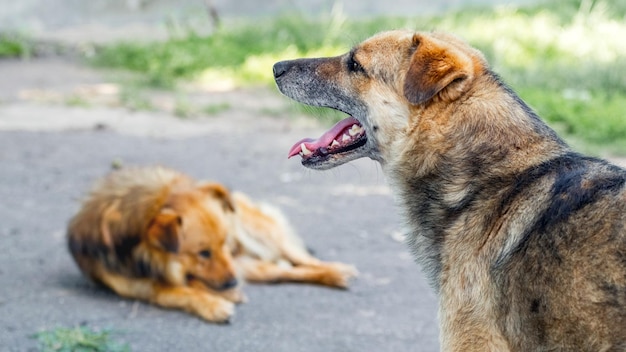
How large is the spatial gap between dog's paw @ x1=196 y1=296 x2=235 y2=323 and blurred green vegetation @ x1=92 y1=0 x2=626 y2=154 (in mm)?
5034

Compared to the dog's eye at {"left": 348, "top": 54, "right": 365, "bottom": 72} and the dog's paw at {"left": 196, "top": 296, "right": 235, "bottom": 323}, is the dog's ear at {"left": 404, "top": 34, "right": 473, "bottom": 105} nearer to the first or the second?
the dog's eye at {"left": 348, "top": 54, "right": 365, "bottom": 72}

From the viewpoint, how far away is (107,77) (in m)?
13.1

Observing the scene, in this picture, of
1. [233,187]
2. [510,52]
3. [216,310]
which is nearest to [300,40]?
[510,52]

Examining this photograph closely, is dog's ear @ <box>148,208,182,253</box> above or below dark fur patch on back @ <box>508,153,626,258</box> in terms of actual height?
below

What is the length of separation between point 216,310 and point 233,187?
298 centimetres

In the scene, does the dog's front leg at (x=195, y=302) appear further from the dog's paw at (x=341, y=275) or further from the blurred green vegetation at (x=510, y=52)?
the blurred green vegetation at (x=510, y=52)

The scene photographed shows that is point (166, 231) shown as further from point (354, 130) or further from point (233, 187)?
point (233, 187)

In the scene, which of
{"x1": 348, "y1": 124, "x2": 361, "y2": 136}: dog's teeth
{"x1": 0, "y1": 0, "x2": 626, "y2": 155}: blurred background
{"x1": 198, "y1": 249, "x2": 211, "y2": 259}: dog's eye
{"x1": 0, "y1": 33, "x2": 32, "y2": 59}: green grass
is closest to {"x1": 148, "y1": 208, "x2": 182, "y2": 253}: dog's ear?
{"x1": 198, "y1": 249, "x2": 211, "y2": 259}: dog's eye

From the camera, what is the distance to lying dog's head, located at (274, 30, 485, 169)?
380cm

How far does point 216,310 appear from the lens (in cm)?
587

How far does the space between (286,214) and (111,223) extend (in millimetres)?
2127

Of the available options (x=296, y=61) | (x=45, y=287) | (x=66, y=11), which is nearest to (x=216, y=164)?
(x=45, y=287)

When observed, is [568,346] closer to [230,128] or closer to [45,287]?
[45,287]

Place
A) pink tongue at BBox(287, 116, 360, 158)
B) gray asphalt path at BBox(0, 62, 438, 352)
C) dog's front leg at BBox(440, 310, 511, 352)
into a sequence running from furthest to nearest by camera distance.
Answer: gray asphalt path at BBox(0, 62, 438, 352)
pink tongue at BBox(287, 116, 360, 158)
dog's front leg at BBox(440, 310, 511, 352)
